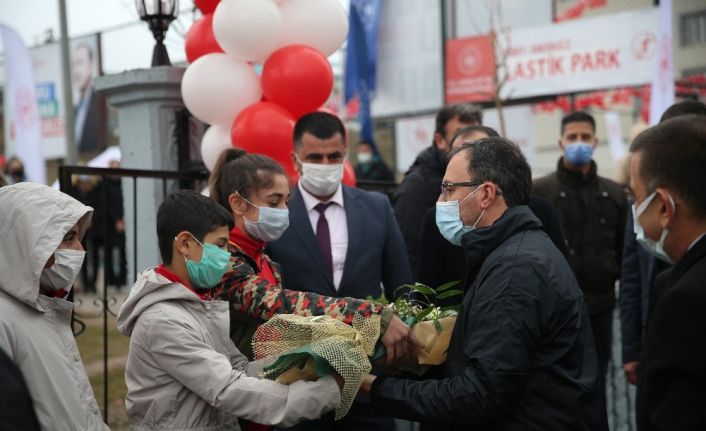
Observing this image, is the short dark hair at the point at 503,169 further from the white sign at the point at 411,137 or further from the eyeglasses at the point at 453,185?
the white sign at the point at 411,137

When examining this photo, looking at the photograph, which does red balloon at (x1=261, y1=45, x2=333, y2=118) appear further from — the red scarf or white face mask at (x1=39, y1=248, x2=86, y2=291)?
white face mask at (x1=39, y1=248, x2=86, y2=291)

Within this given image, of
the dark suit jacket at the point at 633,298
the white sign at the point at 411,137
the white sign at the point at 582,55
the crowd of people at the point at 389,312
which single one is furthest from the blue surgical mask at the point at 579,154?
the white sign at the point at 411,137

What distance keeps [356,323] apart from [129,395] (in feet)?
2.86

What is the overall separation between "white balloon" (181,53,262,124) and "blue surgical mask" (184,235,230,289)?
8.05 ft

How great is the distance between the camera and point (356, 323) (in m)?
3.22

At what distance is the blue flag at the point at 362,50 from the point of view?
1343 cm

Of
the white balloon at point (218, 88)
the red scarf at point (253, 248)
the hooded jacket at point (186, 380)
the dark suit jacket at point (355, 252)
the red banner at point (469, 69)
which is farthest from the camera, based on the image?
Answer: the red banner at point (469, 69)

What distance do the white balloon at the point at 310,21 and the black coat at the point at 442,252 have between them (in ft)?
6.24

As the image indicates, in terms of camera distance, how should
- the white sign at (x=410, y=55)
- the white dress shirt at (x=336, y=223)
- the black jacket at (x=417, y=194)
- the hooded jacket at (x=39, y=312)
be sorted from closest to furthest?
the hooded jacket at (x=39, y=312) → the white dress shirt at (x=336, y=223) → the black jacket at (x=417, y=194) → the white sign at (x=410, y=55)

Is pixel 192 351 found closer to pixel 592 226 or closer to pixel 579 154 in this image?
pixel 592 226

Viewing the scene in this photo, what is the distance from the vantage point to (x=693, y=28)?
18.6 metres

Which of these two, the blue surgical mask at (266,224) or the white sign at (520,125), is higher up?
the white sign at (520,125)

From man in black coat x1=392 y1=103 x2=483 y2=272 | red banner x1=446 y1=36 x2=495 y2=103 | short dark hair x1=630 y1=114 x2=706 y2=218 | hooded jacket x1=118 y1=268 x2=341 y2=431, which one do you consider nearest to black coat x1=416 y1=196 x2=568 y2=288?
man in black coat x1=392 y1=103 x2=483 y2=272

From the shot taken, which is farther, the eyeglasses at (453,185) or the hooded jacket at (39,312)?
the eyeglasses at (453,185)
